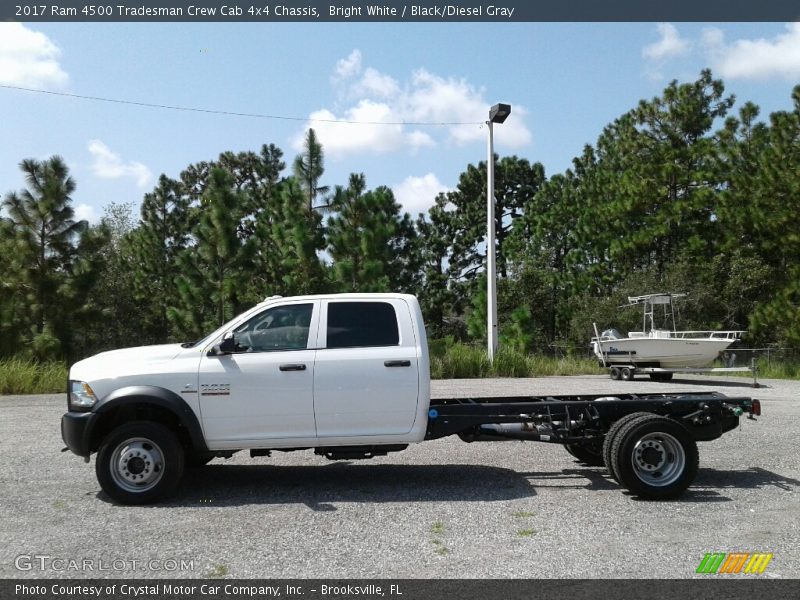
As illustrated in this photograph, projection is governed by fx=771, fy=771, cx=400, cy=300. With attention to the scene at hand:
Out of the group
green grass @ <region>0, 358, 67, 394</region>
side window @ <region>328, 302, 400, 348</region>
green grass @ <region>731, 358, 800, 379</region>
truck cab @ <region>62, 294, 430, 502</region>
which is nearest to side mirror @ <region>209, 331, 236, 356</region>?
truck cab @ <region>62, 294, 430, 502</region>

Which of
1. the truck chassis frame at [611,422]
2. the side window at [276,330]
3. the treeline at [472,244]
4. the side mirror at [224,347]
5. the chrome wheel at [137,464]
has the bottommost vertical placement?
the chrome wheel at [137,464]

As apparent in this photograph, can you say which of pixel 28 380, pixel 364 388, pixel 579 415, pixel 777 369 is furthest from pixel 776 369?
pixel 364 388

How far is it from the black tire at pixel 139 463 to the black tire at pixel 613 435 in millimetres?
4253

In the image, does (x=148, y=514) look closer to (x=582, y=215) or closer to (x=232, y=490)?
(x=232, y=490)

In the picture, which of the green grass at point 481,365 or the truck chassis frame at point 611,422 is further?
the green grass at point 481,365

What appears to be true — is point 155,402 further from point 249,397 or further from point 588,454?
point 588,454

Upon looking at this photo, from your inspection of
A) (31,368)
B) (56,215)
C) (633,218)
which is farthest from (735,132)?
(31,368)

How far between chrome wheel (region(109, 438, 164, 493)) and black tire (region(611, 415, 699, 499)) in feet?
14.8

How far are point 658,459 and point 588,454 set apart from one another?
63.7 inches

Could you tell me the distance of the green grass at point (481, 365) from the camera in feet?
81.9

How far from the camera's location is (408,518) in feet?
22.6

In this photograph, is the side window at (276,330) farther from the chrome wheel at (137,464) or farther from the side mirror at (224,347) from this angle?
the chrome wheel at (137,464)

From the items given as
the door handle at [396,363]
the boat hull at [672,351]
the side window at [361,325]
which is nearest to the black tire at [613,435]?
the door handle at [396,363]

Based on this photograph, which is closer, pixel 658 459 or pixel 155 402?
pixel 155 402
